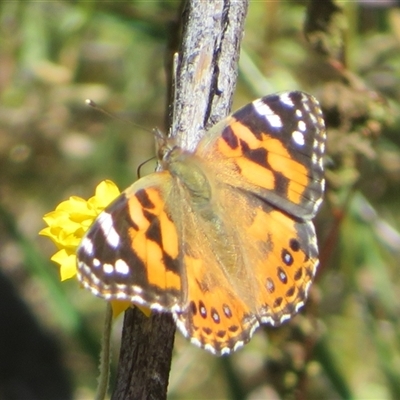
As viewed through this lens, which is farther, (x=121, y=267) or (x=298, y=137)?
(x=298, y=137)

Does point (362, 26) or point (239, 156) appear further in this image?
point (362, 26)

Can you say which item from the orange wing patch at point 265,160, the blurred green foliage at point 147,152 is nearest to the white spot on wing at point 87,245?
the orange wing patch at point 265,160

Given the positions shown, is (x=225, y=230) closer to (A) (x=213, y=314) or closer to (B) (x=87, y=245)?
(A) (x=213, y=314)

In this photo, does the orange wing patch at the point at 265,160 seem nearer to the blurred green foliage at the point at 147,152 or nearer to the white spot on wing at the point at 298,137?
the white spot on wing at the point at 298,137

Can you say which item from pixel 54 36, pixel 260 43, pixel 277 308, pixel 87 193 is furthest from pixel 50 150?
pixel 277 308

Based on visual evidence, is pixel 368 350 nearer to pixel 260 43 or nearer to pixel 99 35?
pixel 260 43

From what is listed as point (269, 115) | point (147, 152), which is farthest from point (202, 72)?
point (147, 152)
